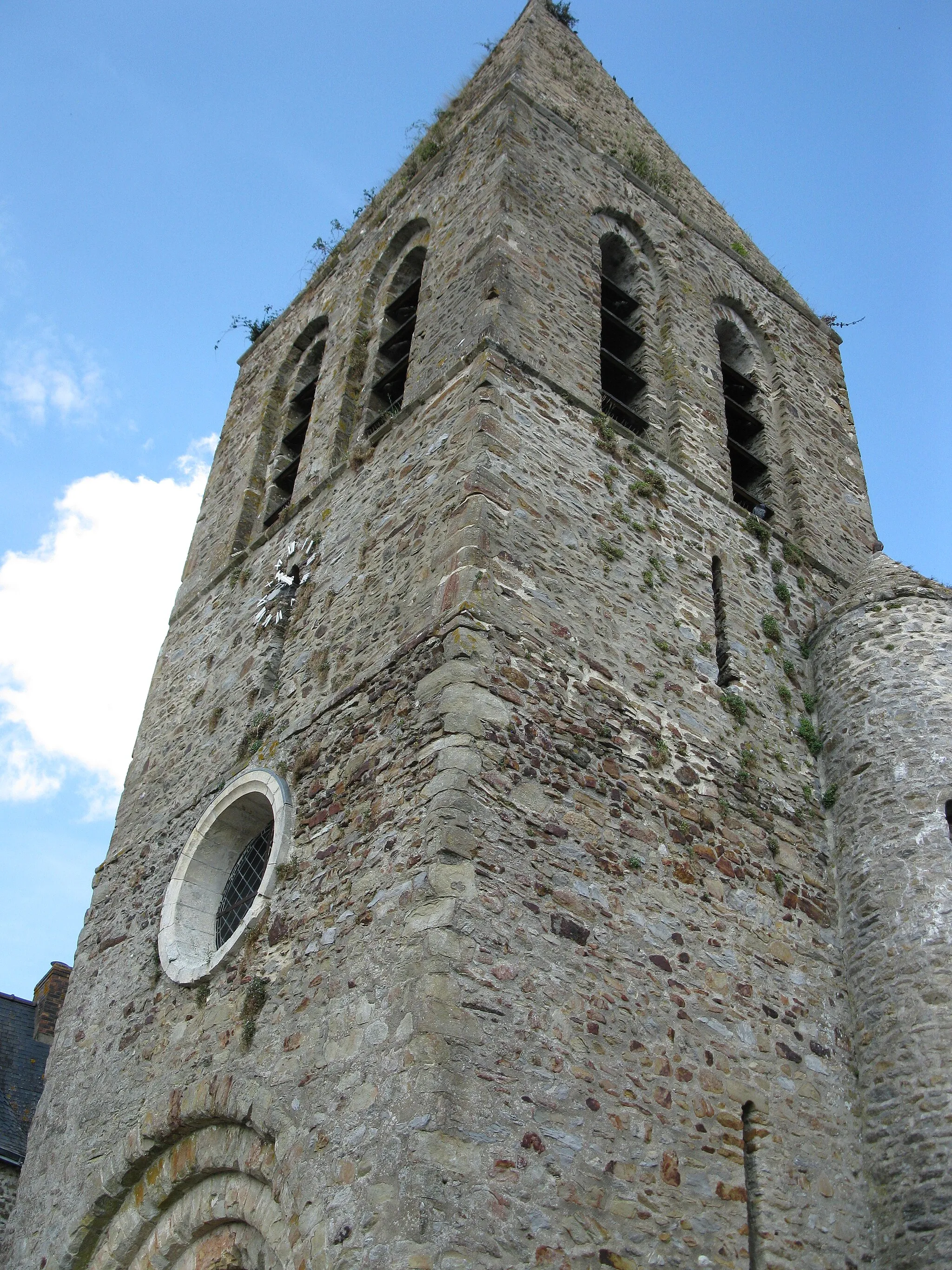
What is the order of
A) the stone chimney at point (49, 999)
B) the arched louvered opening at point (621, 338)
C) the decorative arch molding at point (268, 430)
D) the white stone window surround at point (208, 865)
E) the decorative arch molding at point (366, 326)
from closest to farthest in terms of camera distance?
the white stone window surround at point (208, 865) → the arched louvered opening at point (621, 338) → the decorative arch molding at point (366, 326) → the decorative arch molding at point (268, 430) → the stone chimney at point (49, 999)

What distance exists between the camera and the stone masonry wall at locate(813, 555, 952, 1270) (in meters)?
7.08

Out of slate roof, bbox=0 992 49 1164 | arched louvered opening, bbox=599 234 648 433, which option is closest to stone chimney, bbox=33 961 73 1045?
slate roof, bbox=0 992 49 1164

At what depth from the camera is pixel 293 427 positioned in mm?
13062

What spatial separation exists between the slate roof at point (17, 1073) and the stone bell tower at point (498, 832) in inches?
151

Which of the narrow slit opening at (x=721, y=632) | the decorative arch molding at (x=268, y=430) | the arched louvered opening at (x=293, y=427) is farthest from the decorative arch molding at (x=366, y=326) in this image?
the narrow slit opening at (x=721, y=632)

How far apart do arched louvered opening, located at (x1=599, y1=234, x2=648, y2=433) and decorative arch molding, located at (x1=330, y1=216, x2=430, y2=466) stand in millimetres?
1886

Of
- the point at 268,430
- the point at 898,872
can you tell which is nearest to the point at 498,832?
the point at 898,872

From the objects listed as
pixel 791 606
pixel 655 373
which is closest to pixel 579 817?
pixel 791 606

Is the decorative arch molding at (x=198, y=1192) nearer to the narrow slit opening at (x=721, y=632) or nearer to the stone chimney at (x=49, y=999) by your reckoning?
the narrow slit opening at (x=721, y=632)

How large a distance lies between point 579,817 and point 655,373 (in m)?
5.65

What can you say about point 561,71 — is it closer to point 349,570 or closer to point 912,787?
point 349,570

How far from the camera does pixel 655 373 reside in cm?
1138

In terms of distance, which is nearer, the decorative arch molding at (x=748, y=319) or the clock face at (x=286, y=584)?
the clock face at (x=286, y=584)

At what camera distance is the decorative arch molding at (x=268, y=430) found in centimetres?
1237
